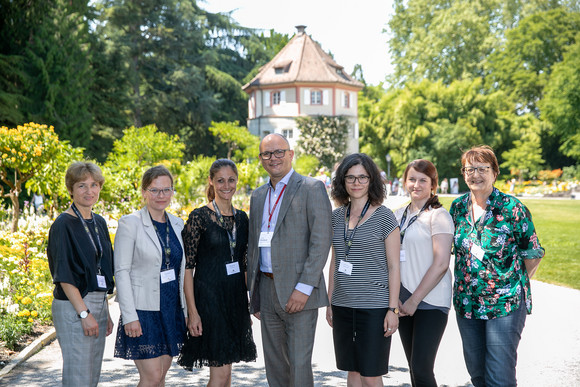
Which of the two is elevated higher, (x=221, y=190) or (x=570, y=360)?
(x=221, y=190)

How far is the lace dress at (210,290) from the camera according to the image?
13.9ft

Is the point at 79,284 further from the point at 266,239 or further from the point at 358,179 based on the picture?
the point at 358,179

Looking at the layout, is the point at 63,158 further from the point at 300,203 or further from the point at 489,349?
the point at 489,349

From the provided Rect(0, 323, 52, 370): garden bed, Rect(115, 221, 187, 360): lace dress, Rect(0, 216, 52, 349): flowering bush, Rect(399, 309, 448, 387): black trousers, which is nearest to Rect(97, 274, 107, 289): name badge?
Rect(115, 221, 187, 360): lace dress

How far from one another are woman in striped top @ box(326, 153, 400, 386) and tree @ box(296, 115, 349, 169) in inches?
1722

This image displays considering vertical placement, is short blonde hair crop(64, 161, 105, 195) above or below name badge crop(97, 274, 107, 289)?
above

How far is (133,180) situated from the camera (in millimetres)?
13914

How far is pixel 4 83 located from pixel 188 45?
21025mm

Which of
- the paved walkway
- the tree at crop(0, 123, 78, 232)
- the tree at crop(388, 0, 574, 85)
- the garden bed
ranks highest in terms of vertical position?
the tree at crop(388, 0, 574, 85)

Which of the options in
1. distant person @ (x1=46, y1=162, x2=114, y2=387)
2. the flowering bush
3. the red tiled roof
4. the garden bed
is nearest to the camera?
distant person @ (x1=46, y1=162, x2=114, y2=387)

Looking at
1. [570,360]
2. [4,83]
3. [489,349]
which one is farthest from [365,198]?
[4,83]

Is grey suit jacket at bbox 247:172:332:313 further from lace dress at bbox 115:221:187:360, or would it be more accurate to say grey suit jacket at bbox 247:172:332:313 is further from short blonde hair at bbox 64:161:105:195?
short blonde hair at bbox 64:161:105:195

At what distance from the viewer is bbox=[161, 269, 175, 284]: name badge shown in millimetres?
4070

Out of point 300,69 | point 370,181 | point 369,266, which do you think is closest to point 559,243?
point 370,181
